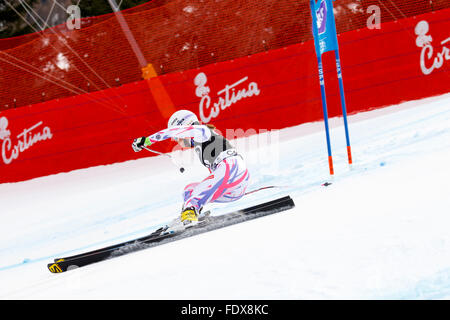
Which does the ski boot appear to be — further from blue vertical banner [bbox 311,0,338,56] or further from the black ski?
blue vertical banner [bbox 311,0,338,56]

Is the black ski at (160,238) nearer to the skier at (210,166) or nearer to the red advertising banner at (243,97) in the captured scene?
the skier at (210,166)

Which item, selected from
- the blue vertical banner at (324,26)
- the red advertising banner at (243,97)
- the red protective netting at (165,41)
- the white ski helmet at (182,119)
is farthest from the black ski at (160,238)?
the red protective netting at (165,41)

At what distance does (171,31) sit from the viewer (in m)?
10.3

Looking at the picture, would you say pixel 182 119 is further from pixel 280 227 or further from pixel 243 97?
pixel 243 97

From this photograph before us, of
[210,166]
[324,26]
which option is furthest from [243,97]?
[210,166]

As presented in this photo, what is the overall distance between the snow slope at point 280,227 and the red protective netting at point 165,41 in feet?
6.61

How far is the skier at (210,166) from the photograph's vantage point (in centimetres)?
498

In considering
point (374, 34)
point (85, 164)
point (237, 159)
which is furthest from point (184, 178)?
point (374, 34)

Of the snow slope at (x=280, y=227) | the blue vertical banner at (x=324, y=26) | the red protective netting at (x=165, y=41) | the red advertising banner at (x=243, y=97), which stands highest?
the red protective netting at (x=165, y=41)

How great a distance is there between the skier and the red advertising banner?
169 inches

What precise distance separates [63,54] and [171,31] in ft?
7.57

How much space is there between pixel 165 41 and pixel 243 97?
2133mm

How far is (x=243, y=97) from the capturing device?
376 inches

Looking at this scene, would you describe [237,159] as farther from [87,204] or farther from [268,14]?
[268,14]
